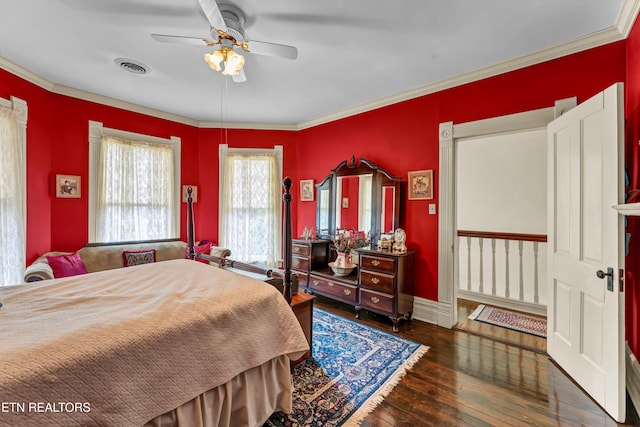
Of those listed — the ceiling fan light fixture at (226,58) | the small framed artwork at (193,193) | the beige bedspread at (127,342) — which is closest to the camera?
the beige bedspread at (127,342)

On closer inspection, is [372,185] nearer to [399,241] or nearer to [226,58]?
[399,241]

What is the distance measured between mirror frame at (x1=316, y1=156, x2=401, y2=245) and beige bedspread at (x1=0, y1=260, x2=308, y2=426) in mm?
2094

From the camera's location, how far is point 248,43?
6.48ft

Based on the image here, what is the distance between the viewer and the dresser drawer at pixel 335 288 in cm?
343

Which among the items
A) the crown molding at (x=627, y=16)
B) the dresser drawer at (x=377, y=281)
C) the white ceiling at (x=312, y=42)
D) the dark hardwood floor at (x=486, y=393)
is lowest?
the dark hardwood floor at (x=486, y=393)

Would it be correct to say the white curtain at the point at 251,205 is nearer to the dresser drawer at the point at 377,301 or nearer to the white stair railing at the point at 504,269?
the dresser drawer at the point at 377,301

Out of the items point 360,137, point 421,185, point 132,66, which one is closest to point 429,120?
point 421,185

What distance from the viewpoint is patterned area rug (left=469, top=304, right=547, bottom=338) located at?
3111 millimetres

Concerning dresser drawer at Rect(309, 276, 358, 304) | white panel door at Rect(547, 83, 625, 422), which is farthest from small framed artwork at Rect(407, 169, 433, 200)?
dresser drawer at Rect(309, 276, 358, 304)

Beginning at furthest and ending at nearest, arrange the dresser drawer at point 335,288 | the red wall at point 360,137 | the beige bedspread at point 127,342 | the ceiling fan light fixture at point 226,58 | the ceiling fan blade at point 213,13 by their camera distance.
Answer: the dresser drawer at point 335,288
the red wall at point 360,137
the ceiling fan light fixture at point 226,58
the ceiling fan blade at point 213,13
the beige bedspread at point 127,342

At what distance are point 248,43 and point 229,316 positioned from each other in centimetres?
182

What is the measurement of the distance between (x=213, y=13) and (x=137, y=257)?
3196 mm

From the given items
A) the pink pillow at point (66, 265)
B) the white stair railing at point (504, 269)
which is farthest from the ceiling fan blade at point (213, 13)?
the white stair railing at point (504, 269)

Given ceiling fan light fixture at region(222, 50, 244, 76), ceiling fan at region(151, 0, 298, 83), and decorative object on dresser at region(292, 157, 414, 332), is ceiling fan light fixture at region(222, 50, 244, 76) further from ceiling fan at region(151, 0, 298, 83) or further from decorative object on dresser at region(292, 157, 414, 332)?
decorative object on dresser at region(292, 157, 414, 332)
